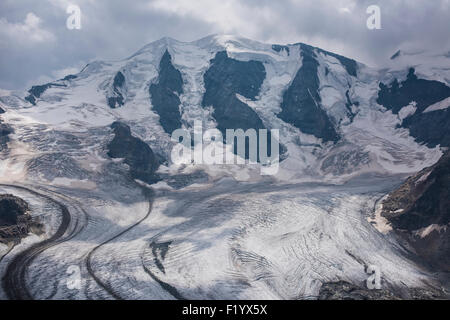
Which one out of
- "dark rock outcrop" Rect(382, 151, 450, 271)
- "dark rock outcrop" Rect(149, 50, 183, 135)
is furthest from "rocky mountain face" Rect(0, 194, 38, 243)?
"dark rock outcrop" Rect(149, 50, 183, 135)

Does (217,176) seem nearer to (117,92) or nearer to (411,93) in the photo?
(117,92)

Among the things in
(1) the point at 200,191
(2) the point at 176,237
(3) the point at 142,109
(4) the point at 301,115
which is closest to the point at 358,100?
(4) the point at 301,115

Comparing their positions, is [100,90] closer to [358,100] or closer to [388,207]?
[358,100]

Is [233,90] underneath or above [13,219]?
above

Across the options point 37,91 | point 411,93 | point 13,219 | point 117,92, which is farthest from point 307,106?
point 13,219

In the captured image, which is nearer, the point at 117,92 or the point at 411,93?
the point at 411,93

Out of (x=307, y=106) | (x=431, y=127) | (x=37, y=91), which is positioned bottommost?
(x=431, y=127)
